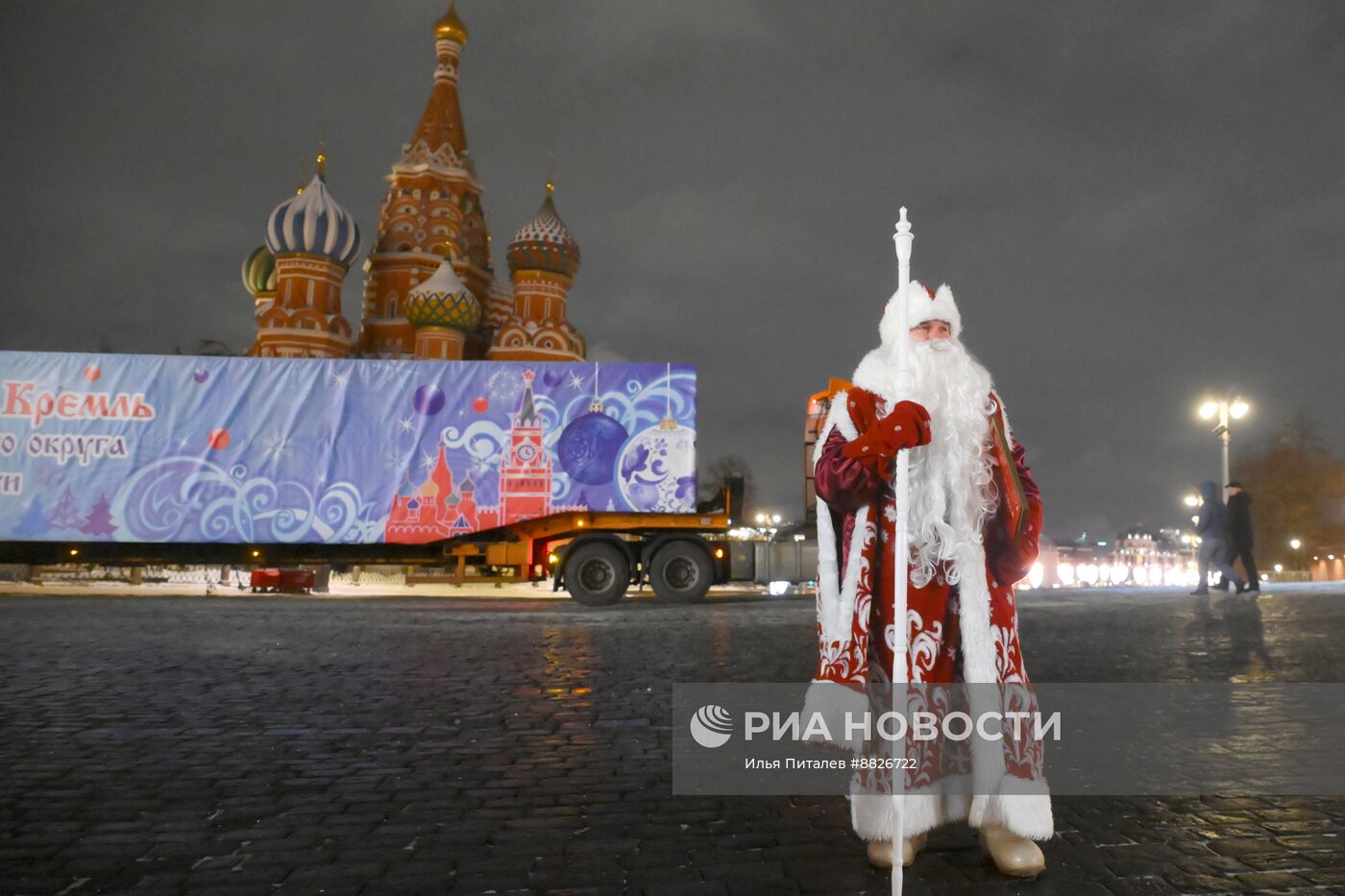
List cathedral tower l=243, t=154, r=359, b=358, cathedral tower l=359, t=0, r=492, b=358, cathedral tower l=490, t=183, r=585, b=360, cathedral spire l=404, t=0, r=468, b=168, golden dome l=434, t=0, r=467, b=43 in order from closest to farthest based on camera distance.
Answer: cathedral tower l=243, t=154, r=359, b=358 < cathedral tower l=490, t=183, r=585, b=360 < cathedral tower l=359, t=0, r=492, b=358 < cathedral spire l=404, t=0, r=468, b=168 < golden dome l=434, t=0, r=467, b=43

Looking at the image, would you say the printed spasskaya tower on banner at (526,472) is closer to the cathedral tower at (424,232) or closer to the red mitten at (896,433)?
the red mitten at (896,433)

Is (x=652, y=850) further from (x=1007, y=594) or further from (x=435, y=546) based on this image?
(x=435, y=546)

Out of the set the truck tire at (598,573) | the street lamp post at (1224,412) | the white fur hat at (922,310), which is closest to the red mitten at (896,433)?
the white fur hat at (922,310)

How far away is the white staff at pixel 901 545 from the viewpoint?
2.72 metres

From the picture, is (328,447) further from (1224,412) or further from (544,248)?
(544,248)

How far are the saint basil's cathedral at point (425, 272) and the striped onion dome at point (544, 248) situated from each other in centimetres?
7

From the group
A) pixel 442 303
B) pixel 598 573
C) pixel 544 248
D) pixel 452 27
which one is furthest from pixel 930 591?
pixel 452 27

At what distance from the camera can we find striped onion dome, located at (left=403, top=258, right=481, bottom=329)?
44031 millimetres

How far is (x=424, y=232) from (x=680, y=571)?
126ft

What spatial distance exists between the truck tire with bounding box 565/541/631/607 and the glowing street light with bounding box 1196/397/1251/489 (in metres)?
16.9

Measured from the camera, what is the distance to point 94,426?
15359 mm

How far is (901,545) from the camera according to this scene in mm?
2734

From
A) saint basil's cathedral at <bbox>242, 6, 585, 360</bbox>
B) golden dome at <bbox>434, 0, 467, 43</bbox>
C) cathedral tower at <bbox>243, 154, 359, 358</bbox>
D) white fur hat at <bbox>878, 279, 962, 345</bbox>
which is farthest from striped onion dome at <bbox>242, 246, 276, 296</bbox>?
white fur hat at <bbox>878, 279, 962, 345</bbox>

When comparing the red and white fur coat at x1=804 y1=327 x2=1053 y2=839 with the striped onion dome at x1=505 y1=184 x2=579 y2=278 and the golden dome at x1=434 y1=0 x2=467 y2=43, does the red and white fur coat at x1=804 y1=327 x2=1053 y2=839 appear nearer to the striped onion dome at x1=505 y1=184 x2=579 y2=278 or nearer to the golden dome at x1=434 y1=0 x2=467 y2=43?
the striped onion dome at x1=505 y1=184 x2=579 y2=278
